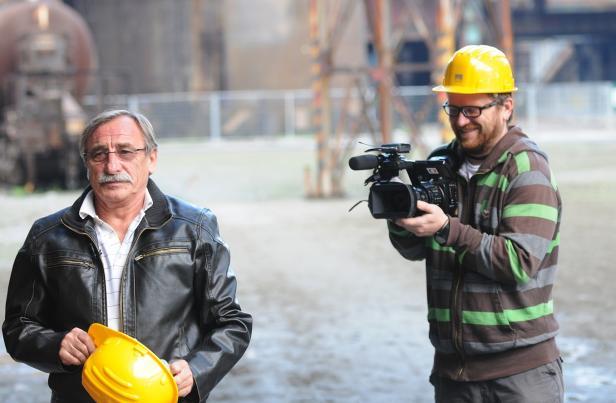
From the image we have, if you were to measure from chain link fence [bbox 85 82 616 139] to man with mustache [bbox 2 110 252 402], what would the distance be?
30.4 meters

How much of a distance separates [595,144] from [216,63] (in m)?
12.0

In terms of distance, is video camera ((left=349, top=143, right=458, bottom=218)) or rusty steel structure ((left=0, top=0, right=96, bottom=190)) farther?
rusty steel structure ((left=0, top=0, right=96, bottom=190))

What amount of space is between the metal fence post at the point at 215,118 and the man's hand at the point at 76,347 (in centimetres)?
3156

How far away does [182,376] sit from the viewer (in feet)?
10.5

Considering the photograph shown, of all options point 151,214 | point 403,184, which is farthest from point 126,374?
point 403,184

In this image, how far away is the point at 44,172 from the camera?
66.9 ft

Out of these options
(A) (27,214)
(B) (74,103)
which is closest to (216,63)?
(B) (74,103)

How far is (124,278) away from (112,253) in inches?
3.7

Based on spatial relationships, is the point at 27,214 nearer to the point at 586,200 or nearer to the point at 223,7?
the point at 586,200

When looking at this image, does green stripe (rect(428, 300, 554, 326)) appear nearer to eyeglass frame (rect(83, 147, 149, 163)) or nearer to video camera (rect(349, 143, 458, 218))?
video camera (rect(349, 143, 458, 218))

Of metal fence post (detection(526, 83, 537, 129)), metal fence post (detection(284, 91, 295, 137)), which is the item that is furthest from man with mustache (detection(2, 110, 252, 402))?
metal fence post (detection(526, 83, 537, 129))

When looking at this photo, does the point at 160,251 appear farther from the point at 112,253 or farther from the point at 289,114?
the point at 289,114

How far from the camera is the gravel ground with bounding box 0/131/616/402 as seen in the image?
23.0 feet

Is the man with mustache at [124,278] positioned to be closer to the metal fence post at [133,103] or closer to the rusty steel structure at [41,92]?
A: the rusty steel structure at [41,92]
